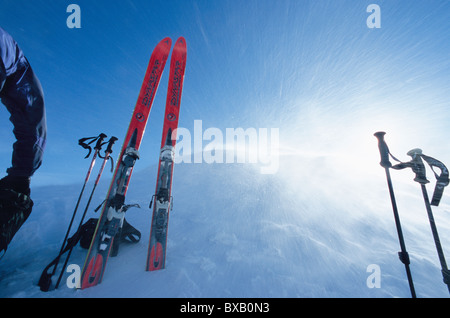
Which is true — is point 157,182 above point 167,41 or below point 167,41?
below

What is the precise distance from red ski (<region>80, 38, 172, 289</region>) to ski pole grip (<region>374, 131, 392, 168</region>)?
4.13 m

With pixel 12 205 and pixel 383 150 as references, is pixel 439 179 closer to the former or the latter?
pixel 383 150

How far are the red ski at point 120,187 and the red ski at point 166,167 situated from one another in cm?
44

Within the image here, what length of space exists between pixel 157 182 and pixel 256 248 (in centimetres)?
255

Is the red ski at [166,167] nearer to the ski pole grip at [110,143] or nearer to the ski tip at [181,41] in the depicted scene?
the ski tip at [181,41]

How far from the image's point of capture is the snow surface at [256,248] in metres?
2.38

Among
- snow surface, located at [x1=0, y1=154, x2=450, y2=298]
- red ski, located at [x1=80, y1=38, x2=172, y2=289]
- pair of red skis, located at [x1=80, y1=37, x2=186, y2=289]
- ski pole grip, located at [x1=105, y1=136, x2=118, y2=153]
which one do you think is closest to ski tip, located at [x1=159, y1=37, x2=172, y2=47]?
pair of red skis, located at [x1=80, y1=37, x2=186, y2=289]

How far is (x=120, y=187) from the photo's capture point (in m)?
2.96

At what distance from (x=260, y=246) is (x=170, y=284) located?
6.42 feet

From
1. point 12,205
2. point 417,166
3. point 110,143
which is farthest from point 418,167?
point 12,205

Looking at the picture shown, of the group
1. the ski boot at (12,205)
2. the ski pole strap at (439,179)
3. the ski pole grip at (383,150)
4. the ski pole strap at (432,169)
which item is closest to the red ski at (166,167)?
the ski boot at (12,205)

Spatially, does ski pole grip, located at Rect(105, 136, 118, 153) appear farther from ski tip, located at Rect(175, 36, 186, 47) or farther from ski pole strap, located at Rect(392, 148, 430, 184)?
ski pole strap, located at Rect(392, 148, 430, 184)
